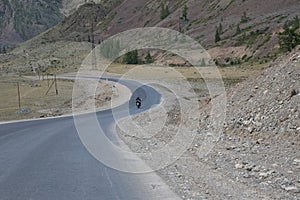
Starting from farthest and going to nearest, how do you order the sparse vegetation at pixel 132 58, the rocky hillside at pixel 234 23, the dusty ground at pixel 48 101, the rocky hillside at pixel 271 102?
the sparse vegetation at pixel 132 58
the rocky hillside at pixel 234 23
the dusty ground at pixel 48 101
the rocky hillside at pixel 271 102

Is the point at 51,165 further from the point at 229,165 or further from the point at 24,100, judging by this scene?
the point at 24,100

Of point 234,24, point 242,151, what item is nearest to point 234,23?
point 234,24

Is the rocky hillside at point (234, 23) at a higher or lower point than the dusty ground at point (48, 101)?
higher

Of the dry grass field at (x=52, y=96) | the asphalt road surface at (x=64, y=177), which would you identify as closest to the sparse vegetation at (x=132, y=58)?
the dry grass field at (x=52, y=96)

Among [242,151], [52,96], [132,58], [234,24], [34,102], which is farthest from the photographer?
[234,24]

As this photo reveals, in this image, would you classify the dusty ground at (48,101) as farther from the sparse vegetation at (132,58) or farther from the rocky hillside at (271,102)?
the sparse vegetation at (132,58)

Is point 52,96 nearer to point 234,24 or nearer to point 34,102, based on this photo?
point 34,102

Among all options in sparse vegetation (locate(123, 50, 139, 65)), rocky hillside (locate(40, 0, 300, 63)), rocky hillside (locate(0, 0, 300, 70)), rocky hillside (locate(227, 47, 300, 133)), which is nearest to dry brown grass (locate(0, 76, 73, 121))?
rocky hillside (locate(227, 47, 300, 133))

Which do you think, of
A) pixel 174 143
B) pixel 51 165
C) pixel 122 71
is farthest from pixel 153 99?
pixel 122 71

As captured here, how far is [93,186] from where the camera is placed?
1067 centimetres

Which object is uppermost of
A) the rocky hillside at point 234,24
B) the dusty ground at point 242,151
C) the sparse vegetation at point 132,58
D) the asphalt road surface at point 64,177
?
the rocky hillside at point 234,24

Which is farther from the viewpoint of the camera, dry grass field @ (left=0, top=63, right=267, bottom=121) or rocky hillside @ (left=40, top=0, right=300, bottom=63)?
rocky hillside @ (left=40, top=0, right=300, bottom=63)

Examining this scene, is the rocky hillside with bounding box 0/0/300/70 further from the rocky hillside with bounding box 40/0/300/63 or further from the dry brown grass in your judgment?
the dry brown grass

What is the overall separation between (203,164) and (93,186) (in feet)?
10.9
